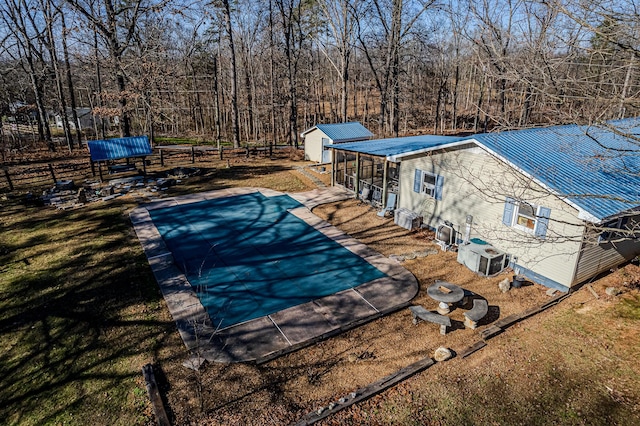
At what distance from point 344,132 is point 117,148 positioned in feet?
47.8

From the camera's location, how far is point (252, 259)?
39.3ft

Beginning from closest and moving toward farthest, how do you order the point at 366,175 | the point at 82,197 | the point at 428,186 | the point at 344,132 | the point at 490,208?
the point at 490,208 < the point at 428,186 < the point at 82,197 < the point at 366,175 < the point at 344,132

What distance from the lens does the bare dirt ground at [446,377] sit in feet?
19.9

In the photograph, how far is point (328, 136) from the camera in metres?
23.7

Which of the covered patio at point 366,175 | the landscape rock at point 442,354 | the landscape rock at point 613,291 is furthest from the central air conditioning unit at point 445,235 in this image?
the landscape rock at point 442,354

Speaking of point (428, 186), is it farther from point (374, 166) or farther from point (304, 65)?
point (304, 65)

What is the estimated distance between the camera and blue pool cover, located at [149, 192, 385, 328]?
9.62m

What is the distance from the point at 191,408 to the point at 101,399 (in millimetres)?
1842

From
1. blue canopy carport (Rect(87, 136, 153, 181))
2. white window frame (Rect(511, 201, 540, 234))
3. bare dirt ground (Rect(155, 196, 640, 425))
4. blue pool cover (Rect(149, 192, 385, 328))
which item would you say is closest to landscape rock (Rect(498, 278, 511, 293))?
bare dirt ground (Rect(155, 196, 640, 425))

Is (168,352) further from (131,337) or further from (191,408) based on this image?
(191,408)

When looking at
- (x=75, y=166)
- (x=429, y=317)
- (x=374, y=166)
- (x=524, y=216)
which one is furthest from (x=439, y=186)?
(x=75, y=166)

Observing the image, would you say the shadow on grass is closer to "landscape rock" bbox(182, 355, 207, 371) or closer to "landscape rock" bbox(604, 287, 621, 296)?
"landscape rock" bbox(182, 355, 207, 371)

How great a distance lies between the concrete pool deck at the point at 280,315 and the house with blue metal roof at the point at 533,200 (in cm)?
294

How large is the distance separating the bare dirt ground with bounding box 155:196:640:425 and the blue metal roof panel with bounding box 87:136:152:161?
17074 millimetres
